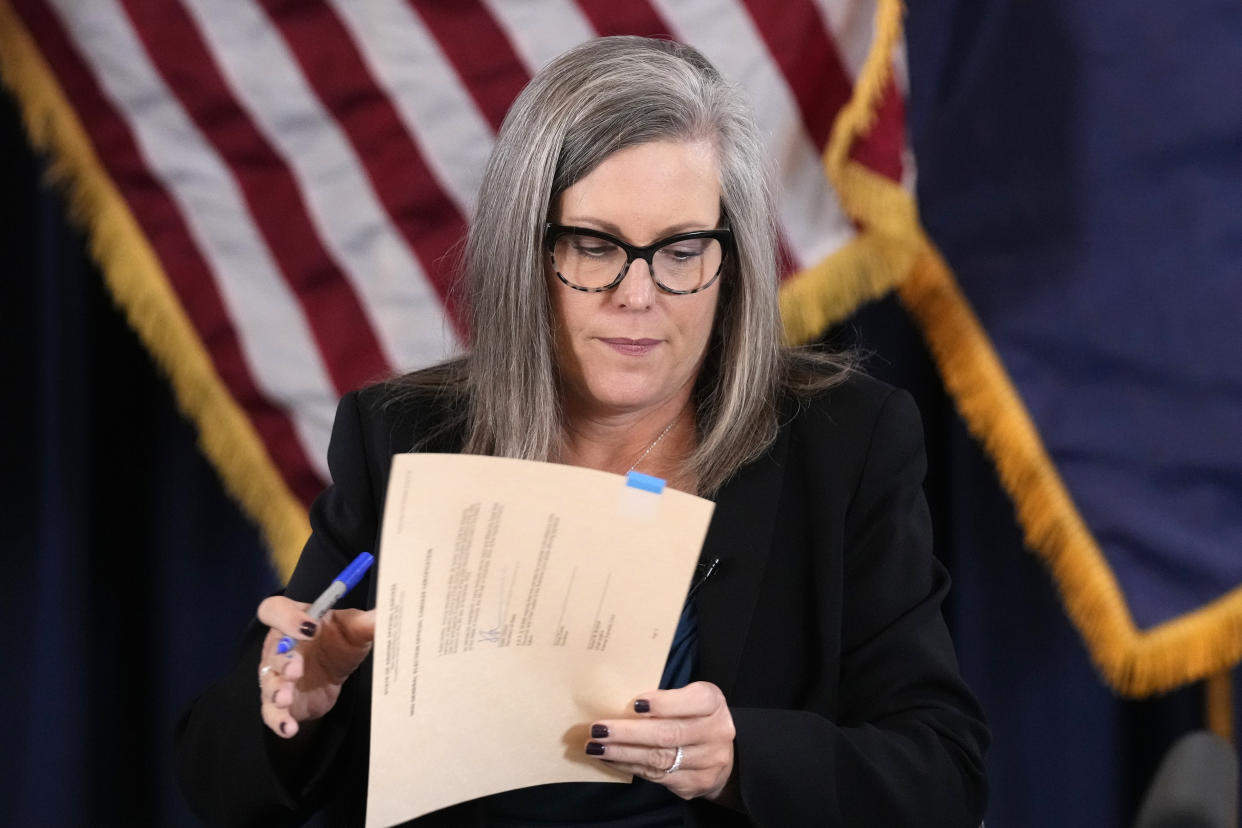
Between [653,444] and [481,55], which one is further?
[481,55]

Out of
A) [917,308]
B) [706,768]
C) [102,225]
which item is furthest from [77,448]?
[706,768]

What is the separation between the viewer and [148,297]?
2.11 meters

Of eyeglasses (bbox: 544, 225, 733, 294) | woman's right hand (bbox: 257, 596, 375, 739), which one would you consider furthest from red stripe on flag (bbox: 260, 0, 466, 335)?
woman's right hand (bbox: 257, 596, 375, 739)

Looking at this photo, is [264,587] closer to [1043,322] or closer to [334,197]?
[334,197]

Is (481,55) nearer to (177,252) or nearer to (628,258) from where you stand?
(177,252)

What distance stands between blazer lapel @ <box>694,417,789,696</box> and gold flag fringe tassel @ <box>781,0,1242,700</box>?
58 cm

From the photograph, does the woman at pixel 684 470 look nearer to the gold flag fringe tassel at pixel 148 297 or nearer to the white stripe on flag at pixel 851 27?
the white stripe on flag at pixel 851 27

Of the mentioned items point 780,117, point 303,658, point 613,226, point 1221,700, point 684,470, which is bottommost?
point 1221,700

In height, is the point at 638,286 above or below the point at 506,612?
above

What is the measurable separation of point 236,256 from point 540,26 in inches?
23.4

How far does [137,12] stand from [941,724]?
5.25ft

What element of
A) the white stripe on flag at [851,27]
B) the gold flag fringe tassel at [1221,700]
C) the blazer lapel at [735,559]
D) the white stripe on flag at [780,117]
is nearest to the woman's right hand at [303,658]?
the blazer lapel at [735,559]

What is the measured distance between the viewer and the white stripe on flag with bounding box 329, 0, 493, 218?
80.3 inches

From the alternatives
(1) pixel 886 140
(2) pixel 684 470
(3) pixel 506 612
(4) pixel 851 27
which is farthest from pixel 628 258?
(4) pixel 851 27
